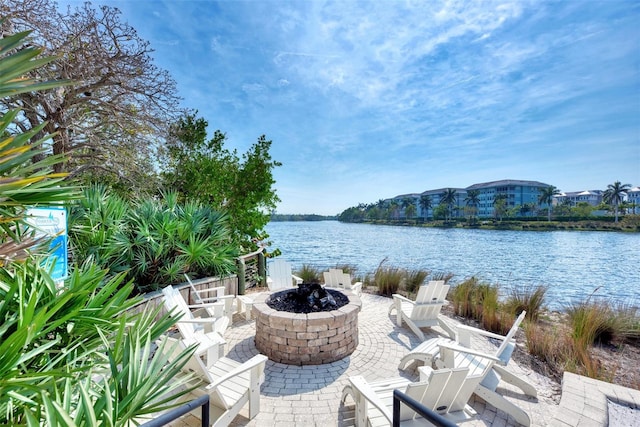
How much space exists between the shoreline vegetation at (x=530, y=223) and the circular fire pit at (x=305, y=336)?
57.2 ft

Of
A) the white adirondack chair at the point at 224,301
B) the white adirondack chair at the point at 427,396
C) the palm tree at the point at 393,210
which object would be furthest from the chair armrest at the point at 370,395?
the palm tree at the point at 393,210

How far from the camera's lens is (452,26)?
Result: 22.4ft

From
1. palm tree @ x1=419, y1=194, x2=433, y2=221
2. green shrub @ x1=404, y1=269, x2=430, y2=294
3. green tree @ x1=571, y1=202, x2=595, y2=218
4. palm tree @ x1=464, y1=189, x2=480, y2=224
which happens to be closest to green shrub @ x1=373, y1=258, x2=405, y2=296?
green shrub @ x1=404, y1=269, x2=430, y2=294

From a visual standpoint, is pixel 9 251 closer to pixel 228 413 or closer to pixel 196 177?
pixel 228 413

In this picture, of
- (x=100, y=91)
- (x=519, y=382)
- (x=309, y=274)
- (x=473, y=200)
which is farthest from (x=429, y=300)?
(x=473, y=200)

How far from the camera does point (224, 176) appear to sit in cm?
879

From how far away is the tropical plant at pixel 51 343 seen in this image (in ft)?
3.68

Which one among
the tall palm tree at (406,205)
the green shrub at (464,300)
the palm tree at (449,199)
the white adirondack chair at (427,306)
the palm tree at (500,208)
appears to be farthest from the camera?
the palm tree at (449,199)

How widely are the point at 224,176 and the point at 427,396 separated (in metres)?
8.09

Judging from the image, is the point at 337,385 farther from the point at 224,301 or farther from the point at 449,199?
the point at 449,199

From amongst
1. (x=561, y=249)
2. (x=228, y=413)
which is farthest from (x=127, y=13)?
(x=561, y=249)

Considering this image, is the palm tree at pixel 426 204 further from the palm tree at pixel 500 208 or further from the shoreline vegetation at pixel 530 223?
the palm tree at pixel 500 208

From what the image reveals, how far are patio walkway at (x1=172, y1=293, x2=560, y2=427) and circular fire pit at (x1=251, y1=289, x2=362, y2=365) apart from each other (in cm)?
→ 12

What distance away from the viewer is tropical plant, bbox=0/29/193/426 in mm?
1122
